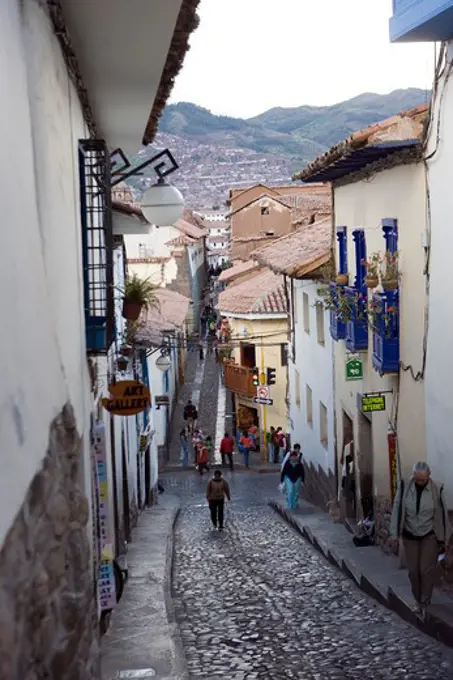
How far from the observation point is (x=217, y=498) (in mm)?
18609

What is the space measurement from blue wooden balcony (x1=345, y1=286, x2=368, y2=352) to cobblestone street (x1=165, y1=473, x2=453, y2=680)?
3341 mm

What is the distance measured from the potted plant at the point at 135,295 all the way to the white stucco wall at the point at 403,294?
3.45 meters

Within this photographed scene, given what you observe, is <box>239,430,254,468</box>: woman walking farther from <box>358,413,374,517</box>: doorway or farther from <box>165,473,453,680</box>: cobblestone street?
<box>358,413,374,517</box>: doorway

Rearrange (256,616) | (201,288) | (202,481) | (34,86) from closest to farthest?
1. (34,86)
2. (256,616)
3. (202,481)
4. (201,288)

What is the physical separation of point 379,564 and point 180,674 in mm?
5129

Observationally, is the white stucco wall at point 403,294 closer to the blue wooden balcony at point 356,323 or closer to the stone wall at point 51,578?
the blue wooden balcony at point 356,323

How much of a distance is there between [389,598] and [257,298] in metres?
27.7

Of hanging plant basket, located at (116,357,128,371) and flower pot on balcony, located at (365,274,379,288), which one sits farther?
flower pot on balcony, located at (365,274,379,288)

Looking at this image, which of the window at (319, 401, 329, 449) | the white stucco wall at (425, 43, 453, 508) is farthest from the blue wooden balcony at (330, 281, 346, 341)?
the white stucco wall at (425, 43, 453, 508)

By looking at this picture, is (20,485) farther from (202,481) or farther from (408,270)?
(202,481)

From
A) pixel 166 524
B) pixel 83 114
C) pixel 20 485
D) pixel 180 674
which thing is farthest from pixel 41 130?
pixel 166 524

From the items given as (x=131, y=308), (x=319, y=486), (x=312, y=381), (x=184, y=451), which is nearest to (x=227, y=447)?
(x=184, y=451)

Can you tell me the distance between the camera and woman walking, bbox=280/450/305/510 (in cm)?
1962

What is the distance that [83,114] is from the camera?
9.48 metres
